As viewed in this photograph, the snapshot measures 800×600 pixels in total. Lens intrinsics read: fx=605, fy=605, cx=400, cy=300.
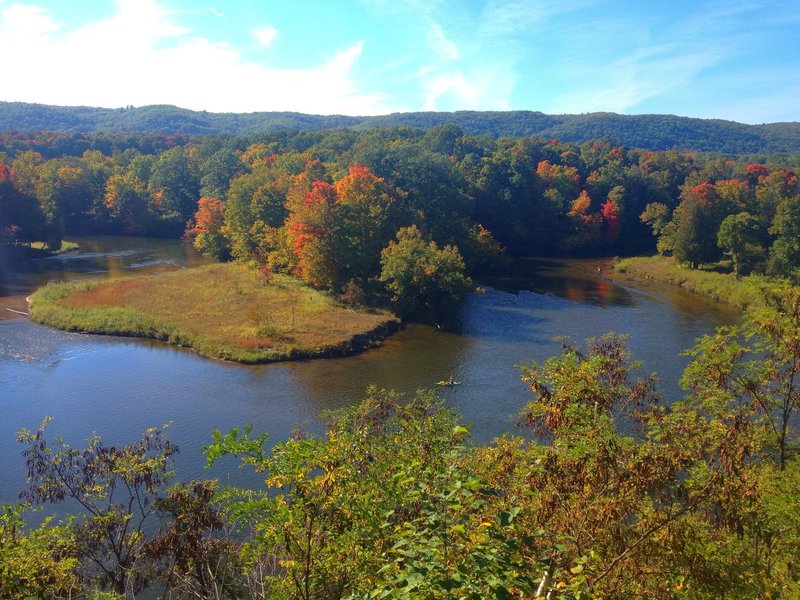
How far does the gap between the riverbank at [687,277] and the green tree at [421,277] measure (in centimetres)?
2207

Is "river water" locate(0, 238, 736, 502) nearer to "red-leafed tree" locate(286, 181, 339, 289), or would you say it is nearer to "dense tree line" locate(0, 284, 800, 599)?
"red-leafed tree" locate(286, 181, 339, 289)

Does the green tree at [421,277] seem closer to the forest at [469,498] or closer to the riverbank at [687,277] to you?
the forest at [469,498]

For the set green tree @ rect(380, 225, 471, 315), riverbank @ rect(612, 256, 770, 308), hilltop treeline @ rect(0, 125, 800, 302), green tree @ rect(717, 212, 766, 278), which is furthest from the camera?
green tree @ rect(717, 212, 766, 278)

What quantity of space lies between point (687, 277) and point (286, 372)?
4265 cm

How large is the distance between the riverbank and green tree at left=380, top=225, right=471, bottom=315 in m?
22.1

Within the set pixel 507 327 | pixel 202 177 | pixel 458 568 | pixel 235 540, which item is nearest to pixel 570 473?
pixel 458 568

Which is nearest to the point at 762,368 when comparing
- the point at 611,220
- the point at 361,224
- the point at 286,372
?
the point at 286,372

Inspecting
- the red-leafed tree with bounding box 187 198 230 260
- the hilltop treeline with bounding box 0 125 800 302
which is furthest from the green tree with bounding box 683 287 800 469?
the red-leafed tree with bounding box 187 198 230 260

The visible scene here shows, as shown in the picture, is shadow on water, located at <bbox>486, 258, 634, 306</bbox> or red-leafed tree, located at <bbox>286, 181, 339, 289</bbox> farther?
shadow on water, located at <bbox>486, 258, 634, 306</bbox>

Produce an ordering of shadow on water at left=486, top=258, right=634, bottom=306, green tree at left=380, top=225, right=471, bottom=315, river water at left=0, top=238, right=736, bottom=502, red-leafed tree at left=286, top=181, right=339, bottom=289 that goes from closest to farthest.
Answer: river water at left=0, top=238, right=736, bottom=502 → green tree at left=380, top=225, right=471, bottom=315 → red-leafed tree at left=286, top=181, right=339, bottom=289 → shadow on water at left=486, top=258, right=634, bottom=306

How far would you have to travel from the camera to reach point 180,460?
76.7 feet

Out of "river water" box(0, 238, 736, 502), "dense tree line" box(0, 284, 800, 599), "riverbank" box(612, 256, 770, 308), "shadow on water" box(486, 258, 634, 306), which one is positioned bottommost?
"river water" box(0, 238, 736, 502)

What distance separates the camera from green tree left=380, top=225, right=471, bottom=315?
147ft

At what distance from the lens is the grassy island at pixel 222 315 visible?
38.1 meters
